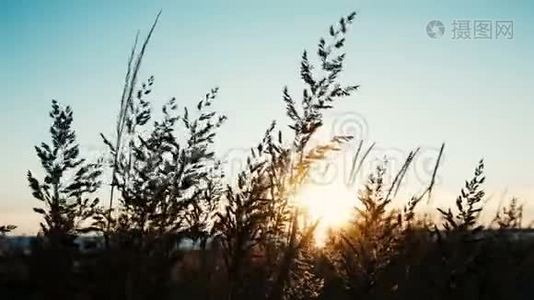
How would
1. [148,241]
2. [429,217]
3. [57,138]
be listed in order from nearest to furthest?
1. [148,241]
2. [57,138]
3. [429,217]

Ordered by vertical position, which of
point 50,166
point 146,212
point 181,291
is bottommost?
point 181,291

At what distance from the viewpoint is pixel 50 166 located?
19.1 ft

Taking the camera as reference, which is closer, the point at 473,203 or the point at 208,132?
the point at 473,203

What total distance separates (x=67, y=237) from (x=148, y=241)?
70 cm

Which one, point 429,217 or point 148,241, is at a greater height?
point 429,217

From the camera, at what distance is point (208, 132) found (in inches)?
231

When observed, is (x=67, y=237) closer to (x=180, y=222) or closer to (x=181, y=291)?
(x=180, y=222)

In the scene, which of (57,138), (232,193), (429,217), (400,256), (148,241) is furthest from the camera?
(429,217)

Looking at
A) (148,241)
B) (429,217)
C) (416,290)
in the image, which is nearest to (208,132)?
(148,241)

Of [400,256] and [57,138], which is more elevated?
[57,138]

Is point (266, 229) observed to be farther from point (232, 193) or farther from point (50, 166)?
point (50, 166)

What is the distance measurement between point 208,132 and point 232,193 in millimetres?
1335

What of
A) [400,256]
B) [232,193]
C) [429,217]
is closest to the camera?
[232,193]

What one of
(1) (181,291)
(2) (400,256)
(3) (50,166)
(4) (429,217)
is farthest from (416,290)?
(3) (50,166)
